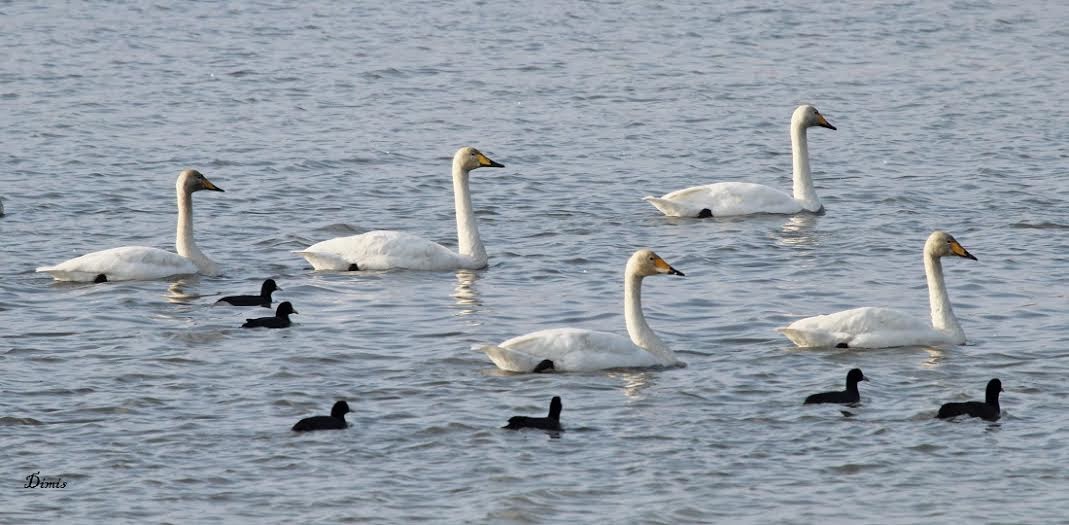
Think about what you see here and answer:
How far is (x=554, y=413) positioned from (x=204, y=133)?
1488cm

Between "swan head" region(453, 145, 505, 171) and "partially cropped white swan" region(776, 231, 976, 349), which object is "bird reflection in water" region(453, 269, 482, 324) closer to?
"swan head" region(453, 145, 505, 171)

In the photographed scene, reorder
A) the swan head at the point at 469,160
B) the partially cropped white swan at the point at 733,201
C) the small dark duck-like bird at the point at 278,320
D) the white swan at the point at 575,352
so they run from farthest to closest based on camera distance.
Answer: the partially cropped white swan at the point at 733,201
the swan head at the point at 469,160
the small dark duck-like bird at the point at 278,320
the white swan at the point at 575,352

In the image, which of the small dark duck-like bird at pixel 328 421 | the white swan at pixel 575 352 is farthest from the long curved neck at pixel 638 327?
the small dark duck-like bird at pixel 328 421

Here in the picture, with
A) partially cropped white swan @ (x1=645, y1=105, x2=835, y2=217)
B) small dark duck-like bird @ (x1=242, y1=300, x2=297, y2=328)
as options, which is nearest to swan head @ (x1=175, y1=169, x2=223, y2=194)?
small dark duck-like bird @ (x1=242, y1=300, x2=297, y2=328)

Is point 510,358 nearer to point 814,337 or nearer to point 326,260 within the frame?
point 814,337

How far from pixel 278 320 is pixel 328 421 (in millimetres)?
3179

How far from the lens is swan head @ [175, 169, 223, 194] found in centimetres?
1830

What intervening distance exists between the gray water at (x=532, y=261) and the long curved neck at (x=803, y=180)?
0.22 metres

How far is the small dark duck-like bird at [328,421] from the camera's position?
1205 centimetres

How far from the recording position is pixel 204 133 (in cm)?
2616

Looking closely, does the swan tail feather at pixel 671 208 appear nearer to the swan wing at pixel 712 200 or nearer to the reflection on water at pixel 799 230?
the swan wing at pixel 712 200

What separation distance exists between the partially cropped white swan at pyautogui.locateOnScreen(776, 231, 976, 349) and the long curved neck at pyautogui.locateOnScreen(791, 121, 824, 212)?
19.5ft

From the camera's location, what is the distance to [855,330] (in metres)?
14.5

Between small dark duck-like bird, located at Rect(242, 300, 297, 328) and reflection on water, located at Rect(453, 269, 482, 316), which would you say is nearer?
small dark duck-like bird, located at Rect(242, 300, 297, 328)
